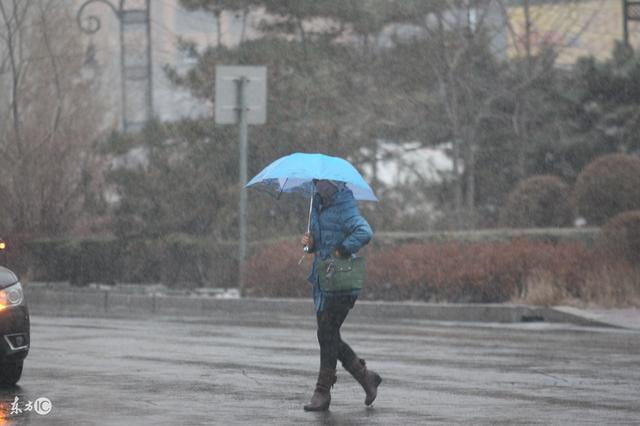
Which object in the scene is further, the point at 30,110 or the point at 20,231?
the point at 30,110

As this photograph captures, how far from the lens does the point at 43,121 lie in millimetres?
34562

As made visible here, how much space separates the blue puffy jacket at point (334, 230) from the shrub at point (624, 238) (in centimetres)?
1201

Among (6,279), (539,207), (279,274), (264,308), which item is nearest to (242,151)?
(279,274)

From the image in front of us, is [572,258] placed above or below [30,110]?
below

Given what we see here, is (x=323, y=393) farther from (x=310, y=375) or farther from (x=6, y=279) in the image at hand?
(x=6, y=279)

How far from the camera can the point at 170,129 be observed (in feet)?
108

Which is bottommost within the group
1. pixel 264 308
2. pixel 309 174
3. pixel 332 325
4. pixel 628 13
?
pixel 264 308

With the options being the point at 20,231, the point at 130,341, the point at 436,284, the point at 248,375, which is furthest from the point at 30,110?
the point at 248,375

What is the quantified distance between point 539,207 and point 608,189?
98.9 inches

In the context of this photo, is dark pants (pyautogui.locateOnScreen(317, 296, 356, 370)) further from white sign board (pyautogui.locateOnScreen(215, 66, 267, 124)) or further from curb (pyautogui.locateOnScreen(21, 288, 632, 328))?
white sign board (pyautogui.locateOnScreen(215, 66, 267, 124))

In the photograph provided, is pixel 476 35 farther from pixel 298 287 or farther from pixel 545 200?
pixel 298 287

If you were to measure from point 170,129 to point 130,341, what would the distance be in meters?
15.9

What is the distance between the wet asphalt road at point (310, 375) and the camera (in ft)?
34.9

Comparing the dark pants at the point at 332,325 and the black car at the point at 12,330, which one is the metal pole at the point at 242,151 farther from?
the dark pants at the point at 332,325
